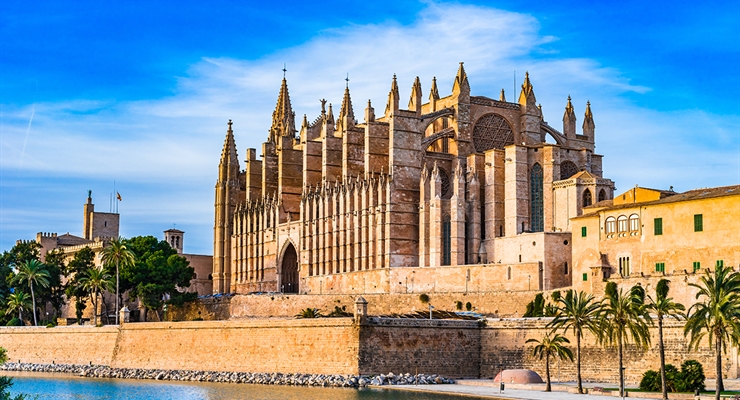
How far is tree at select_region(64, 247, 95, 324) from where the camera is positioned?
3150 inches

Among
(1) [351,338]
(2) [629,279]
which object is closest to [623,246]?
(2) [629,279]

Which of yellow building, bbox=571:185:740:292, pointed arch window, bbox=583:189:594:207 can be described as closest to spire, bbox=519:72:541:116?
pointed arch window, bbox=583:189:594:207

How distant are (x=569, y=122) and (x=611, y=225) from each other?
20.1m

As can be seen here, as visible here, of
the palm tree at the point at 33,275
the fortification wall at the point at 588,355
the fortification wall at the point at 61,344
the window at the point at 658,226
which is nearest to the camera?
the fortification wall at the point at 588,355

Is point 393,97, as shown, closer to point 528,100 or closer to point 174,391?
point 528,100

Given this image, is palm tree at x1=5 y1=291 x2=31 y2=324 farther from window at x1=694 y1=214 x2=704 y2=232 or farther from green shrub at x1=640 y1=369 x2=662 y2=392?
green shrub at x1=640 y1=369 x2=662 y2=392

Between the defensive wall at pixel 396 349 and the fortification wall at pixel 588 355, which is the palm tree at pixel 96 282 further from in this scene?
the fortification wall at pixel 588 355

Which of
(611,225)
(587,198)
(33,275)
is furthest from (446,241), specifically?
(33,275)

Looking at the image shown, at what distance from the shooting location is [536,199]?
7000 centimetres

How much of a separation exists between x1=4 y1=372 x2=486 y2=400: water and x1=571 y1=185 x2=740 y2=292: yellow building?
14572mm

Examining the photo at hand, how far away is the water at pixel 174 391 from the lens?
156 ft

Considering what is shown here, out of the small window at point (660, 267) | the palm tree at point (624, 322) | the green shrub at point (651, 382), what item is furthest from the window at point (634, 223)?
the green shrub at point (651, 382)

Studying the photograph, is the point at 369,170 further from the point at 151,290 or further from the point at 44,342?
the point at 44,342

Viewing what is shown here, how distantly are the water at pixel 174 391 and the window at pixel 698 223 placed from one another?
1547cm
